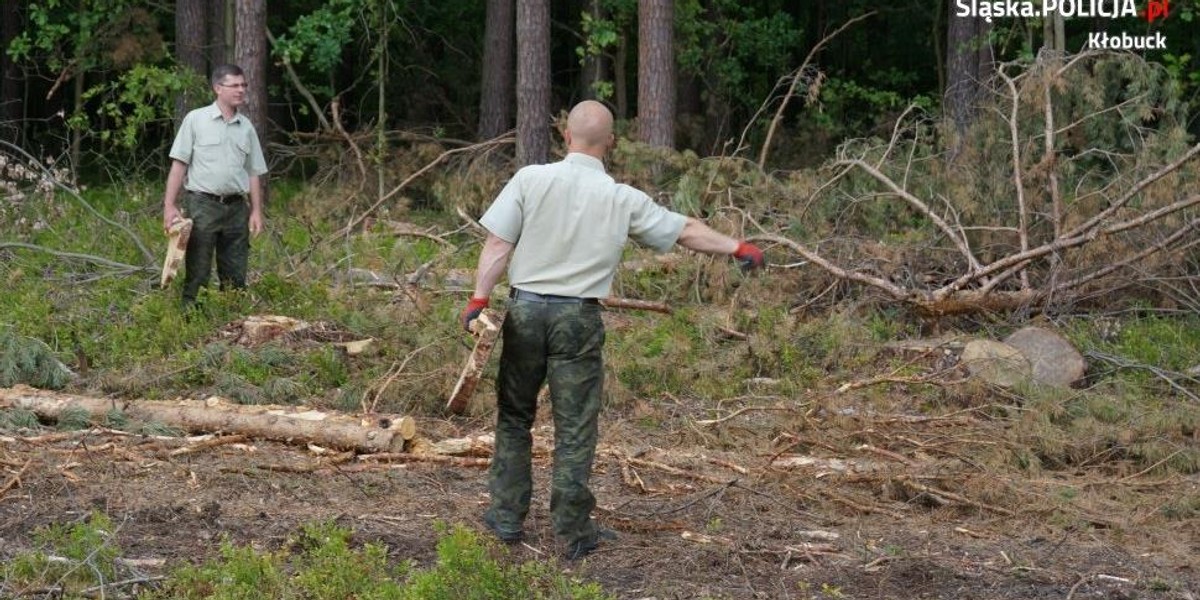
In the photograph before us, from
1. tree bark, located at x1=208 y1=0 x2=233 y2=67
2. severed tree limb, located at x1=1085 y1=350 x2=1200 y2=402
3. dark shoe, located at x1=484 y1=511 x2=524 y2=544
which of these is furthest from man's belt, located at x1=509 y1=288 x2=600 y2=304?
tree bark, located at x1=208 y1=0 x2=233 y2=67

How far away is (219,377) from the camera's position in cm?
1006

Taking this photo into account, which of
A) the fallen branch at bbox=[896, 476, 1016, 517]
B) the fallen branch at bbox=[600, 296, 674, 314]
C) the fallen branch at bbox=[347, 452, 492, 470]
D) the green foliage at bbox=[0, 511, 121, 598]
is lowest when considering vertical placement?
the fallen branch at bbox=[896, 476, 1016, 517]

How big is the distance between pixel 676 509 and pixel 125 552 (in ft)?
8.49

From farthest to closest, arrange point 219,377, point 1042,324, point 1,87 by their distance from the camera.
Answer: point 1,87 < point 1042,324 < point 219,377

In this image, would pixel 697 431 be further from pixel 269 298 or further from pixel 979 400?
pixel 269 298

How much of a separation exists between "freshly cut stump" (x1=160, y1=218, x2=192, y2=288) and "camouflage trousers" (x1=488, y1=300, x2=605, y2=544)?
4.68m

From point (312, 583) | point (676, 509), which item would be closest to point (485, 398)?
point (676, 509)

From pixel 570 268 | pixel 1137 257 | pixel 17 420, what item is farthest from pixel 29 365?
pixel 1137 257

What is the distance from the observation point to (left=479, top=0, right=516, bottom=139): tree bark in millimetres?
19734

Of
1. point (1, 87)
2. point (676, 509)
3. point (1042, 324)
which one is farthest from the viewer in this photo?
point (1, 87)

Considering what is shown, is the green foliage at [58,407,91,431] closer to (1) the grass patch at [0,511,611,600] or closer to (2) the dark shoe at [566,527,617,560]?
(1) the grass patch at [0,511,611,600]

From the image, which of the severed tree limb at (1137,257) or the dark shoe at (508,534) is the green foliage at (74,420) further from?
the severed tree limb at (1137,257)

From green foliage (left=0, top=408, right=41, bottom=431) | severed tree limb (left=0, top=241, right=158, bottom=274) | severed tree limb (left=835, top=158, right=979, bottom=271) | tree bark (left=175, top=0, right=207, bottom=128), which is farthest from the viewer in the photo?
tree bark (left=175, top=0, right=207, bottom=128)

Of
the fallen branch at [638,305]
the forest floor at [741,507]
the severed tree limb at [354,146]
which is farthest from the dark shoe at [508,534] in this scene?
the severed tree limb at [354,146]
